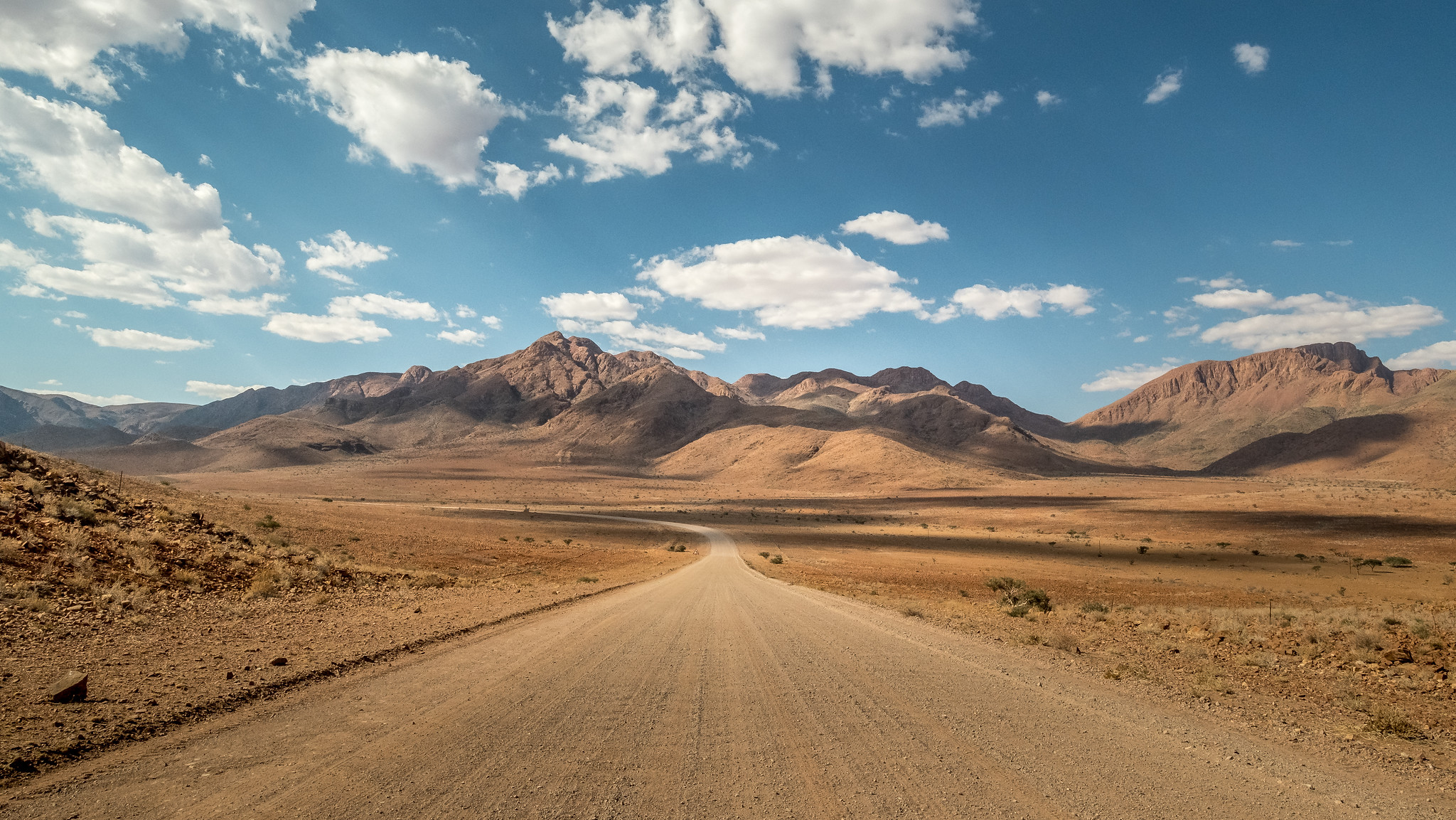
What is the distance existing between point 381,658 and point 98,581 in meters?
6.02

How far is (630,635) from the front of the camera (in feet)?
35.9

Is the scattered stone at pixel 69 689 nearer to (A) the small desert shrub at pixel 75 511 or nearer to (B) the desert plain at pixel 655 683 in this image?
(B) the desert plain at pixel 655 683

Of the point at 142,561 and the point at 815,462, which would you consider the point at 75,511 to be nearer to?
the point at 142,561

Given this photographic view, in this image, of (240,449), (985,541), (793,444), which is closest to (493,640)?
(985,541)

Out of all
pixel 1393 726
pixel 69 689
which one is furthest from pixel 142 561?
pixel 1393 726

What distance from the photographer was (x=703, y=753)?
555cm

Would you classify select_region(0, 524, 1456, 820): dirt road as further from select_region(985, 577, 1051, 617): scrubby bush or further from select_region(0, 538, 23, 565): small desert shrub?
select_region(985, 577, 1051, 617): scrubby bush

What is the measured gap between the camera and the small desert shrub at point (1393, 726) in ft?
22.0

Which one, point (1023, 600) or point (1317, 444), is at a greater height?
point (1317, 444)

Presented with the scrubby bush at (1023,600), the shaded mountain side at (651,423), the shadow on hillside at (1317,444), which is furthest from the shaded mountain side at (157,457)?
the shadow on hillside at (1317,444)

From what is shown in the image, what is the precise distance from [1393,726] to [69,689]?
43.0 feet

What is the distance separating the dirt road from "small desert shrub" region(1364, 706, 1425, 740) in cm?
165

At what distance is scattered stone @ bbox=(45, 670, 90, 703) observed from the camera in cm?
600

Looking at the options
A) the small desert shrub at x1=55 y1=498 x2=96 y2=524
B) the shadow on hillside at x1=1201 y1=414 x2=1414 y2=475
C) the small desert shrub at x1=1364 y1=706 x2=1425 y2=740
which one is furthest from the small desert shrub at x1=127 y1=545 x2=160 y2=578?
the shadow on hillside at x1=1201 y1=414 x2=1414 y2=475
